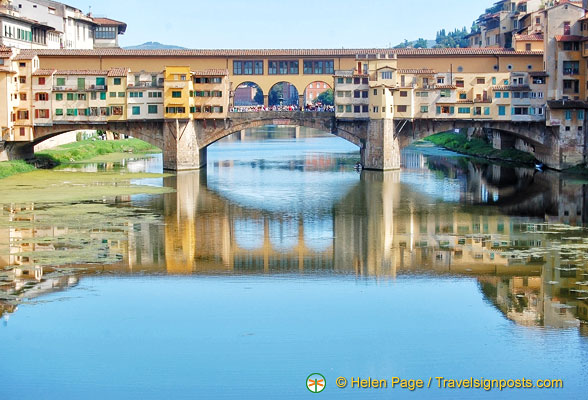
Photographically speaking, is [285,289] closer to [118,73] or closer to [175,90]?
[175,90]

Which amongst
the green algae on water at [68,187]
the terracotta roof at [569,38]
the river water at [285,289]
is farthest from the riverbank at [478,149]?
the green algae on water at [68,187]

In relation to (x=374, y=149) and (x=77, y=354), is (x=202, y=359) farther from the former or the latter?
(x=374, y=149)

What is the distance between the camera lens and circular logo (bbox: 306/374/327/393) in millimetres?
16938

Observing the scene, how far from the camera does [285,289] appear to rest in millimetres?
23891

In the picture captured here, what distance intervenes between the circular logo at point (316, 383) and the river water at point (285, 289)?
0.18m

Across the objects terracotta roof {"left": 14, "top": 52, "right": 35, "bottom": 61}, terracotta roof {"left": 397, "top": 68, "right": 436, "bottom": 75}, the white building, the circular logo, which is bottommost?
the circular logo

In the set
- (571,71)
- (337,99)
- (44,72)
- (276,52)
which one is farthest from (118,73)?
(571,71)

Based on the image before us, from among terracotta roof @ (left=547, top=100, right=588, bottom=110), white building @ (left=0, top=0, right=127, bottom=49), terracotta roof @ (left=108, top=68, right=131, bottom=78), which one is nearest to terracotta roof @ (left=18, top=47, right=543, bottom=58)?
terracotta roof @ (left=108, top=68, right=131, bottom=78)

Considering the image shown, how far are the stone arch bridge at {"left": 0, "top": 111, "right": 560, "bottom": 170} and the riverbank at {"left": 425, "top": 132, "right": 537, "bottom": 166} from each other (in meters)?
2.57

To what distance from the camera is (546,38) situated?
51.7 meters

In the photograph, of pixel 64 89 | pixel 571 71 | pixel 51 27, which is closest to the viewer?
pixel 571 71

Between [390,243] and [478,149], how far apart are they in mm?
37204

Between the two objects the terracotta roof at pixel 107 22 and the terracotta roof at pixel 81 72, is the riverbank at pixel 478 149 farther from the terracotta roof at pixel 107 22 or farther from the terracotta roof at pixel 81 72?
the terracotta roof at pixel 107 22

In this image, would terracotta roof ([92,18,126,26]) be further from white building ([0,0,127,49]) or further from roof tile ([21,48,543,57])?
roof tile ([21,48,543,57])
